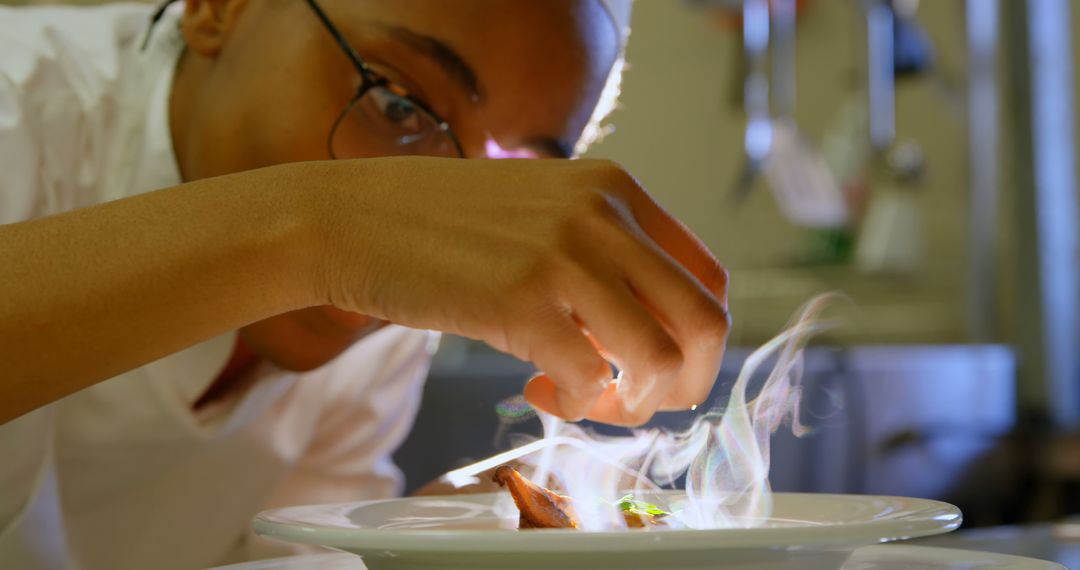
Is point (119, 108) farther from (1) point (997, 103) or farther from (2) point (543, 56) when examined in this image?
(1) point (997, 103)

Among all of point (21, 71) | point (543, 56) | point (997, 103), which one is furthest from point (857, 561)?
point (997, 103)

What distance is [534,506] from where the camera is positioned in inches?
20.4

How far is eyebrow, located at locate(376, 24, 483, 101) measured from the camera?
0.85m

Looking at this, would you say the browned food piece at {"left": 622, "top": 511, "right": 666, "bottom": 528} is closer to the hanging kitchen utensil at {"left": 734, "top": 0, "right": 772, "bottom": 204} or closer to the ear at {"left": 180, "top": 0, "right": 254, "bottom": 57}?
the ear at {"left": 180, "top": 0, "right": 254, "bottom": 57}

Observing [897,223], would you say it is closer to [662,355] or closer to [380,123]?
[380,123]

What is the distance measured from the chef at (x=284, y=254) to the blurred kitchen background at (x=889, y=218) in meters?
0.43

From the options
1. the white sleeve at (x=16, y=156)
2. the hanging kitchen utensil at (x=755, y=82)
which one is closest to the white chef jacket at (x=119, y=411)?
the white sleeve at (x=16, y=156)

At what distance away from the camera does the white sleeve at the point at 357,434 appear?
1.32 m

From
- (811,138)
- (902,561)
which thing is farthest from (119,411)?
(811,138)

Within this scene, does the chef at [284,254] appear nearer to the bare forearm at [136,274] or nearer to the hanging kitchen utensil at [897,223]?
the bare forearm at [136,274]

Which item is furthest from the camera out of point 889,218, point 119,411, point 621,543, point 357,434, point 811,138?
point 811,138

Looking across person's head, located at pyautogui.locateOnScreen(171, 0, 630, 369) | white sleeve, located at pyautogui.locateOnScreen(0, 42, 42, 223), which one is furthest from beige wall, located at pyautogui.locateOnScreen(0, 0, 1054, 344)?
white sleeve, located at pyautogui.locateOnScreen(0, 42, 42, 223)

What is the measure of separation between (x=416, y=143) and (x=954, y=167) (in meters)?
2.03

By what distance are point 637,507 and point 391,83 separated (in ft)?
1.45
